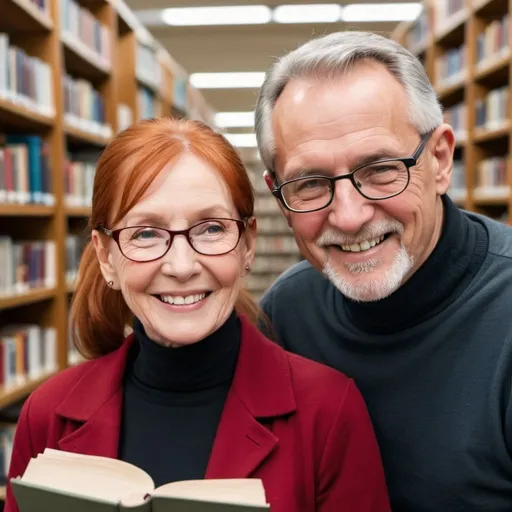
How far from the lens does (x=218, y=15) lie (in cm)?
777

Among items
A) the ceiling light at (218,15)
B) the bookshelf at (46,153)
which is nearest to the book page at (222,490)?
the bookshelf at (46,153)

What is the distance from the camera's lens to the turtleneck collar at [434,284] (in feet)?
4.31

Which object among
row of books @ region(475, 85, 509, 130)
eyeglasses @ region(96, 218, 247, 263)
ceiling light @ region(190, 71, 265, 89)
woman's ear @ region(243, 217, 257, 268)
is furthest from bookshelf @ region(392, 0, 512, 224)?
ceiling light @ region(190, 71, 265, 89)

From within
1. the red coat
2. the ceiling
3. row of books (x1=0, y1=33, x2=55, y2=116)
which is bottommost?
the red coat

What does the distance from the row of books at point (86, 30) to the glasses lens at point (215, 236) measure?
2732 mm

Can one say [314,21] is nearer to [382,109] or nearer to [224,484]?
[382,109]

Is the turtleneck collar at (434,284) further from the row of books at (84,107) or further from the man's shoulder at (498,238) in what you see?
the row of books at (84,107)

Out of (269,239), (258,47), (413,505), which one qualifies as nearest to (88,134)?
(413,505)

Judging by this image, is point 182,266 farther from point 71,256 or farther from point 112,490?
point 71,256

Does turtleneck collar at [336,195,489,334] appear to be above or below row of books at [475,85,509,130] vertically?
below

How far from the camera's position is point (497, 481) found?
3.99ft

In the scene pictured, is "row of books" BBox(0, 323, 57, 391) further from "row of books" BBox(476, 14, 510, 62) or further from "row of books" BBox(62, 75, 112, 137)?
"row of books" BBox(476, 14, 510, 62)

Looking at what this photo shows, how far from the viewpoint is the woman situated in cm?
109

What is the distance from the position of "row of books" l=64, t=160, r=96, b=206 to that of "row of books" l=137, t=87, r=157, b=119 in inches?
45.8
